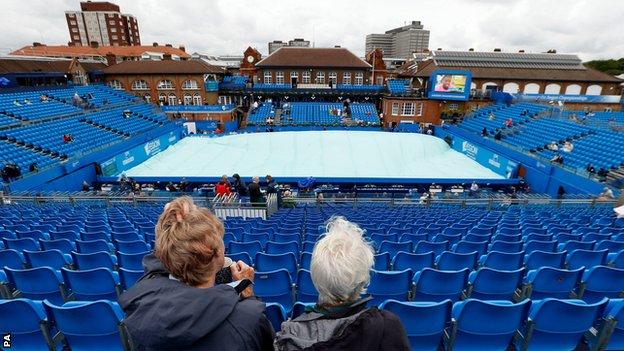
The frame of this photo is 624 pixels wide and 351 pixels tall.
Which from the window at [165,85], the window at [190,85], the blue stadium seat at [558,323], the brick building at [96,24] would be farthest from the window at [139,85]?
the brick building at [96,24]

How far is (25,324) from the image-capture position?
2914 mm

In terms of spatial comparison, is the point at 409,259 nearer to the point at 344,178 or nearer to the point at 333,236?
the point at 333,236

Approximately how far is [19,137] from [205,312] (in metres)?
25.1

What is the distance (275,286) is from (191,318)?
2722mm

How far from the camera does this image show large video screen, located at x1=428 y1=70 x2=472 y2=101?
35.2 meters

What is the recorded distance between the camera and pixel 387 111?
1620 inches

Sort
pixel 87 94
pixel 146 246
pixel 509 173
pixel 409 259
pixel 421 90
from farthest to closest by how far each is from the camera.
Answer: pixel 421 90 → pixel 87 94 → pixel 509 173 → pixel 146 246 → pixel 409 259

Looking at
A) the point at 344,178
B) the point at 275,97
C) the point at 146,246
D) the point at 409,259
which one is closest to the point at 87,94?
the point at 275,97

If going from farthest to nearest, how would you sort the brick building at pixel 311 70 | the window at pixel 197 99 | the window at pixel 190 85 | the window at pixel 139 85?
1. the brick building at pixel 311 70
2. the window at pixel 197 99
3. the window at pixel 190 85
4. the window at pixel 139 85

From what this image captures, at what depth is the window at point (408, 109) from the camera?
39.7 m

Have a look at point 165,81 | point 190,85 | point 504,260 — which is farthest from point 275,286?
point 165,81

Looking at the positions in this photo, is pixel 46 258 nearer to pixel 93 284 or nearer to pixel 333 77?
pixel 93 284

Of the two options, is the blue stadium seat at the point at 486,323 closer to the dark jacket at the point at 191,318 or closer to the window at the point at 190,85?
the dark jacket at the point at 191,318

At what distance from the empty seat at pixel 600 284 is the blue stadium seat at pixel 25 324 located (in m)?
6.27
